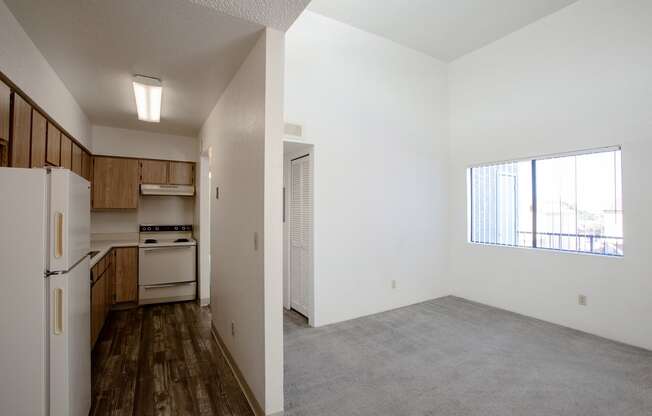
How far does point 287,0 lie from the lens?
5.71 ft

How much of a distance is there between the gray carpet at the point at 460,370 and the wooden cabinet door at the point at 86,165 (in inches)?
129

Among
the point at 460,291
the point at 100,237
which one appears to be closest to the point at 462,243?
the point at 460,291

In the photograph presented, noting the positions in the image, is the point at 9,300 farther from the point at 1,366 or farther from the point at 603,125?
the point at 603,125

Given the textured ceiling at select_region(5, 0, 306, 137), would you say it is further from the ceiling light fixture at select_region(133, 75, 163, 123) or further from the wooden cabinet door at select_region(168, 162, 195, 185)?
the wooden cabinet door at select_region(168, 162, 195, 185)

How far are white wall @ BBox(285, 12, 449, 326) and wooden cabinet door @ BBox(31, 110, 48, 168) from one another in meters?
2.18

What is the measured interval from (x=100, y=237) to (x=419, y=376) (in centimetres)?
483

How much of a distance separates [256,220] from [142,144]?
12.3 ft

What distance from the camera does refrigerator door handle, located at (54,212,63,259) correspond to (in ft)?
4.80

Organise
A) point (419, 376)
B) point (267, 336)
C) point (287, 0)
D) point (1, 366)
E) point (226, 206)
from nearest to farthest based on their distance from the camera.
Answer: point (1, 366), point (287, 0), point (267, 336), point (419, 376), point (226, 206)

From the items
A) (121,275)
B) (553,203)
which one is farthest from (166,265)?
(553,203)

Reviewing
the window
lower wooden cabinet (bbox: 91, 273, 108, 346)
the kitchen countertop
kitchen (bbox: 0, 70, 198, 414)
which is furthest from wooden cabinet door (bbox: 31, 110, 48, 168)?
the window

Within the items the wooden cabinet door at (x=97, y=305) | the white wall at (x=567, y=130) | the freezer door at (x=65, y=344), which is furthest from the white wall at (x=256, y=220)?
the white wall at (x=567, y=130)

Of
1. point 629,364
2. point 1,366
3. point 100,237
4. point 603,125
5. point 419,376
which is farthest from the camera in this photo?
point 100,237

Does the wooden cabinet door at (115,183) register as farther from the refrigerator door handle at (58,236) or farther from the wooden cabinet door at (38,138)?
the refrigerator door handle at (58,236)
